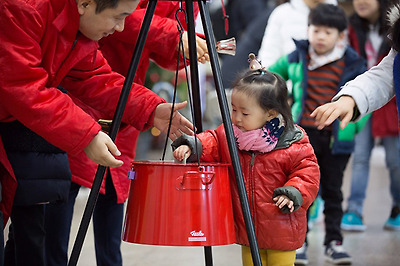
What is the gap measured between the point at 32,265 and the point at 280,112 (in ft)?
3.22

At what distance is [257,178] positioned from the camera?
2232 mm

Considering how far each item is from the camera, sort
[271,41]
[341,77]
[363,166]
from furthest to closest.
Answer: [363,166] < [271,41] < [341,77]

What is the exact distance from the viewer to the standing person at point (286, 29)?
384 cm

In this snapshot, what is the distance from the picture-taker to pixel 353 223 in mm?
4332

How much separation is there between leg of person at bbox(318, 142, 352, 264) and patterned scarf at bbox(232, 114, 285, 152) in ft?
4.28

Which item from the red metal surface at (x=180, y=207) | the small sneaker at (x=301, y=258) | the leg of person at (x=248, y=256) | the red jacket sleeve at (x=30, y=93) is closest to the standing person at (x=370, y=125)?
the small sneaker at (x=301, y=258)

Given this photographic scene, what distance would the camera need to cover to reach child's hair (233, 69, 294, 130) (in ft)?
7.29

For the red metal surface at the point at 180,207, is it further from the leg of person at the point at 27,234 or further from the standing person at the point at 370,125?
the standing person at the point at 370,125

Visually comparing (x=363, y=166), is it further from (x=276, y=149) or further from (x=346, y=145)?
(x=276, y=149)

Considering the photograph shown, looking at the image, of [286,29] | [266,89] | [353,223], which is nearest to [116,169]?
[266,89]

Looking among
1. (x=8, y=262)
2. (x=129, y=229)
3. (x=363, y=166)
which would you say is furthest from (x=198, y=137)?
(x=363, y=166)

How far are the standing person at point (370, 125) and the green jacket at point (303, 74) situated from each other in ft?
2.57

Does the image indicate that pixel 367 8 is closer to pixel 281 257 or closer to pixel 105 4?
pixel 281 257

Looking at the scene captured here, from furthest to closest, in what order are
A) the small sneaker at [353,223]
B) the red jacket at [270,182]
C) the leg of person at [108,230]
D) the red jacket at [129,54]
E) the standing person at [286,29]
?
the small sneaker at [353,223] < the standing person at [286,29] < the leg of person at [108,230] < the red jacket at [129,54] < the red jacket at [270,182]
